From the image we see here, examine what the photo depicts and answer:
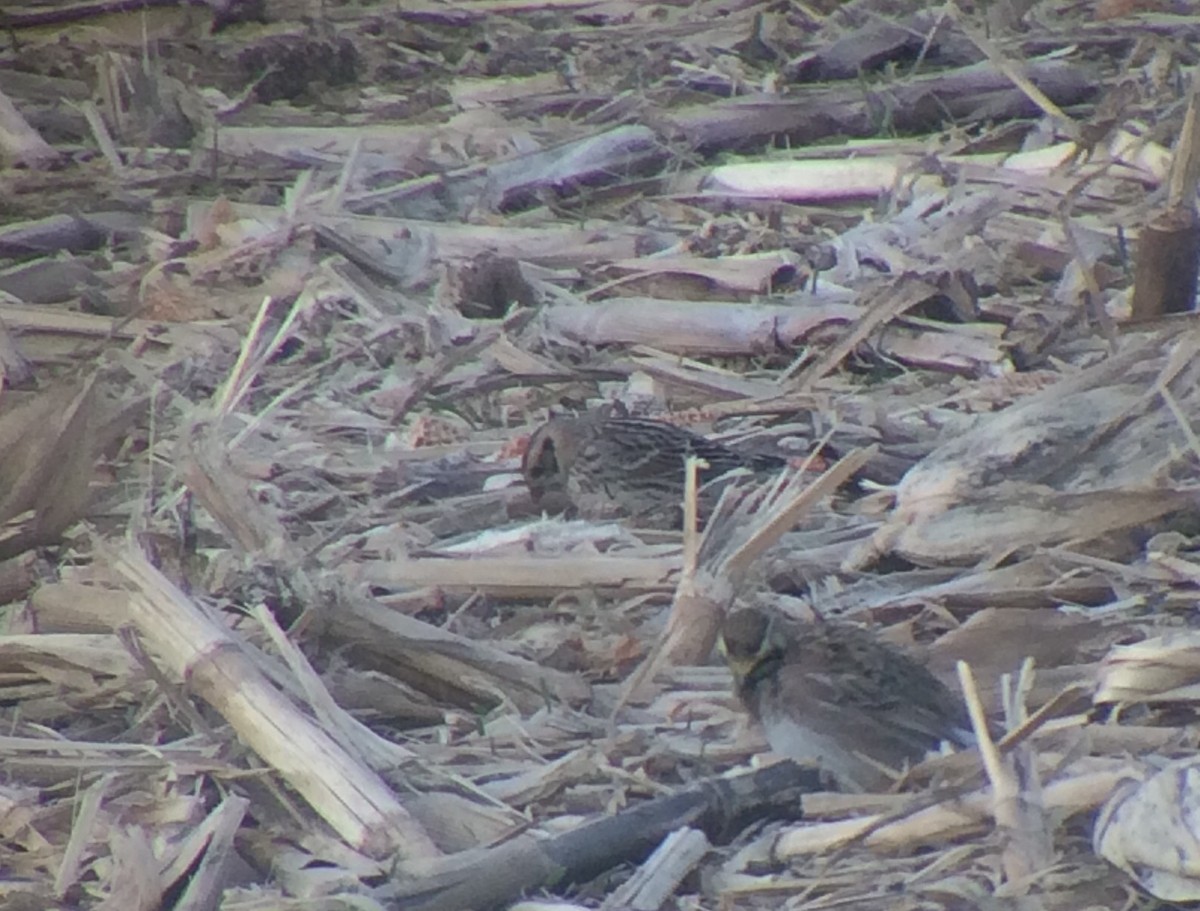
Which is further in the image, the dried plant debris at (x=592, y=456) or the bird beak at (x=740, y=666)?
the bird beak at (x=740, y=666)

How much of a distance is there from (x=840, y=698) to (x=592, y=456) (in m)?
1.35

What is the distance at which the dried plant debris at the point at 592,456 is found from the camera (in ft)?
10.6

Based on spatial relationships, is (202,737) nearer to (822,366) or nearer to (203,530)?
(203,530)

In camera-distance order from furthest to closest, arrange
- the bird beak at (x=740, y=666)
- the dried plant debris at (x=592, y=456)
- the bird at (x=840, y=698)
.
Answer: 1. the bird beak at (x=740, y=666)
2. the bird at (x=840, y=698)
3. the dried plant debris at (x=592, y=456)

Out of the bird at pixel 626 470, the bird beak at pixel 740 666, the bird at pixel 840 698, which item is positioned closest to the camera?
the bird at pixel 840 698

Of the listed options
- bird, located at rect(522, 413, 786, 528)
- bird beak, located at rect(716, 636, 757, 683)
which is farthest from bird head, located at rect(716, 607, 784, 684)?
bird, located at rect(522, 413, 786, 528)

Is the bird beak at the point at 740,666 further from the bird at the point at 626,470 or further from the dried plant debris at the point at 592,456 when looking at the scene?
the bird at the point at 626,470

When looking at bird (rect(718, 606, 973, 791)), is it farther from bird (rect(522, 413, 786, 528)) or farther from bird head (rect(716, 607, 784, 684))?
bird (rect(522, 413, 786, 528))

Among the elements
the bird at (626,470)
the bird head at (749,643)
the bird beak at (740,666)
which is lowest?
the bird at (626,470)

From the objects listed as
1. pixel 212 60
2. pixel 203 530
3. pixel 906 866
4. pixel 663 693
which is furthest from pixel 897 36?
pixel 906 866

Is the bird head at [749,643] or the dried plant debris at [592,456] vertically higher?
the bird head at [749,643]

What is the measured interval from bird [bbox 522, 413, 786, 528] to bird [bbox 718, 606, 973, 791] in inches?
40.9

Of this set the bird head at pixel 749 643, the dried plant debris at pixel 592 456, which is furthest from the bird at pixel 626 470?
the bird head at pixel 749 643

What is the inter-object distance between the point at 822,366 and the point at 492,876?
2.42m
